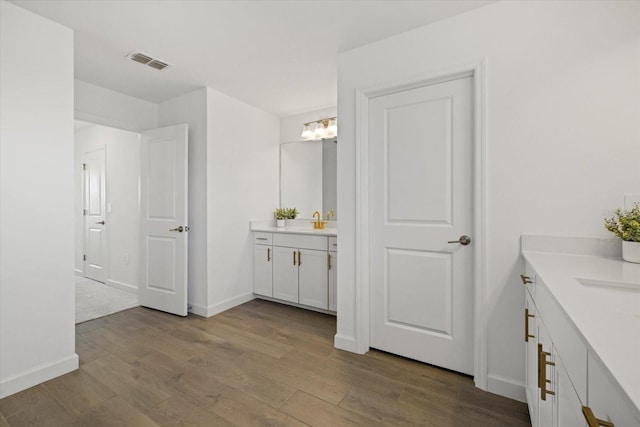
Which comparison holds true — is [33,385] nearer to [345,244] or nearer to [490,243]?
[345,244]

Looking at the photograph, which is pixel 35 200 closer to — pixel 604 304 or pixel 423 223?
pixel 423 223

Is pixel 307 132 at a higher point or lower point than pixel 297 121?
A: lower

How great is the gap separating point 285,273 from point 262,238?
53 cm

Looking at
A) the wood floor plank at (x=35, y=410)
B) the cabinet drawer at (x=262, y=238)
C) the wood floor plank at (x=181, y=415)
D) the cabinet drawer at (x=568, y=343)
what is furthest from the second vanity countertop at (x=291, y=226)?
the cabinet drawer at (x=568, y=343)

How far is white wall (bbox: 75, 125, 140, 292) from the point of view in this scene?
398 centimetres

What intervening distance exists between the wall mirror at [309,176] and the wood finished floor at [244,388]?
5.40ft

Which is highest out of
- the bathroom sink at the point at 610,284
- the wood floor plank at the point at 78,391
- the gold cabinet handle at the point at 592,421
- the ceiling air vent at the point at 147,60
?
the ceiling air vent at the point at 147,60

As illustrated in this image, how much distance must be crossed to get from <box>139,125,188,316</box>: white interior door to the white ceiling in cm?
63

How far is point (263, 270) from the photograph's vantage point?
3555 millimetres

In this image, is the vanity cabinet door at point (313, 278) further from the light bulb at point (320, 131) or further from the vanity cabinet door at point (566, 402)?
the vanity cabinet door at point (566, 402)

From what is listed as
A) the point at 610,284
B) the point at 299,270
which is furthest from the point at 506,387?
the point at 299,270

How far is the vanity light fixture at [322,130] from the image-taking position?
11.7 ft

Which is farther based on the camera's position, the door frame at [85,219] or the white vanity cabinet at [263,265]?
the door frame at [85,219]

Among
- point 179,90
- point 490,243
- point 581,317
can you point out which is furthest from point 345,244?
point 179,90
